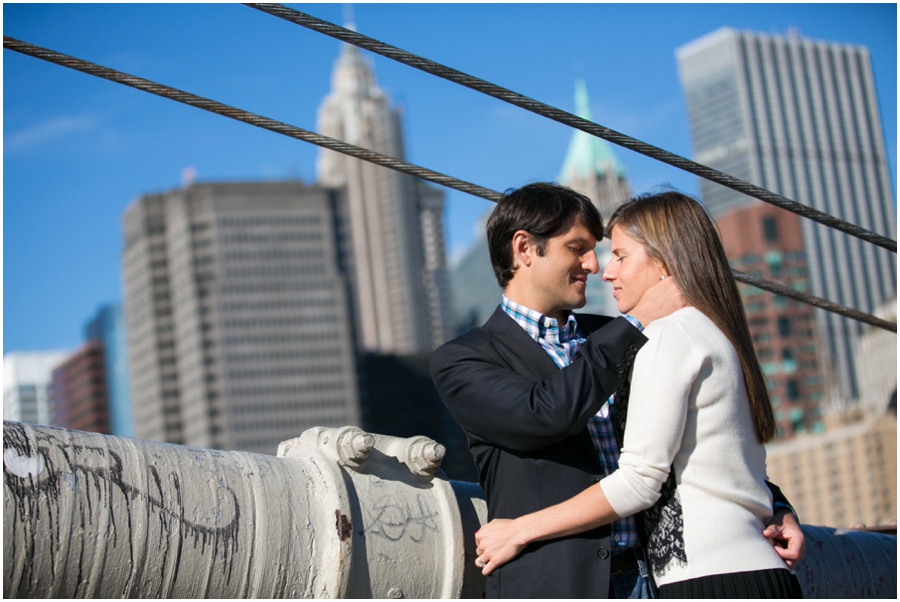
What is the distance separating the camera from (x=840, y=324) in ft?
501

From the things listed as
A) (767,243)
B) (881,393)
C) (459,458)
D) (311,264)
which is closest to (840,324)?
(767,243)

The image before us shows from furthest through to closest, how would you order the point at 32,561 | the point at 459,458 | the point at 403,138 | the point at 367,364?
1. the point at 403,138
2. the point at 367,364
3. the point at 459,458
4. the point at 32,561

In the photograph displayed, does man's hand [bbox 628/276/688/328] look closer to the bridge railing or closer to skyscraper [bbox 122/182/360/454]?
the bridge railing

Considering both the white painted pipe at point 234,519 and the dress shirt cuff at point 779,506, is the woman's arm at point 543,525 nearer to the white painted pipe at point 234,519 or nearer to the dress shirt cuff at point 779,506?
the white painted pipe at point 234,519

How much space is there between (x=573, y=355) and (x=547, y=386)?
42 cm

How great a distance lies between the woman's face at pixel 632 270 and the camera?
9.70 feet

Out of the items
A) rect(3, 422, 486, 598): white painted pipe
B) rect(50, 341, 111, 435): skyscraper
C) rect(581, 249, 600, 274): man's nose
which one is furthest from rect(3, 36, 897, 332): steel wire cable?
rect(50, 341, 111, 435): skyscraper

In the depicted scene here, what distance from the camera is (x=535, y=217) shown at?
10.2 feet

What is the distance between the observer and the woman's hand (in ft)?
9.07

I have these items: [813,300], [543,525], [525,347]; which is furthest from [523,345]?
[813,300]

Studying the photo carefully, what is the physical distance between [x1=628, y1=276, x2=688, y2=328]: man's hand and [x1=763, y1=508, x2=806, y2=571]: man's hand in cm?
57

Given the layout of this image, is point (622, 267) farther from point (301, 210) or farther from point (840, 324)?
point (840, 324)

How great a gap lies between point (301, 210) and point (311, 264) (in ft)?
22.8

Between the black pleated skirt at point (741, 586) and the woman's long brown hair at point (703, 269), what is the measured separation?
343 mm
